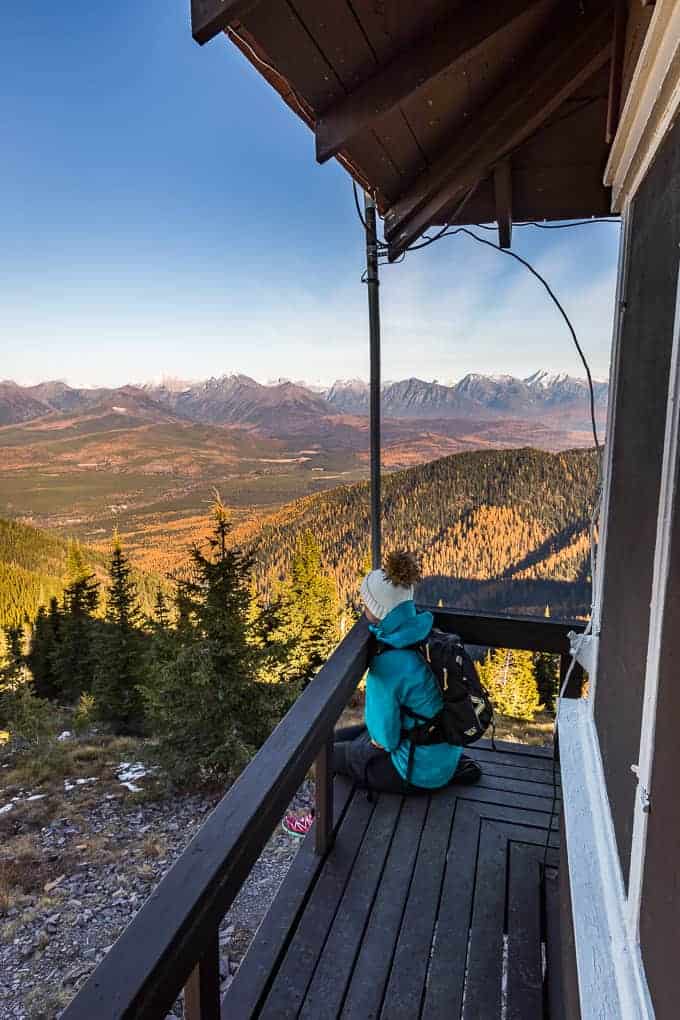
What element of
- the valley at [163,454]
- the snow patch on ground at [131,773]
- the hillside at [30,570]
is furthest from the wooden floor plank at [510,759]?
the hillside at [30,570]

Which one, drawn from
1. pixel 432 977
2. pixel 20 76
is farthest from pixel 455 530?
pixel 20 76

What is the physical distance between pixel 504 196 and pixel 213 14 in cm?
153

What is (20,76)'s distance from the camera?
5647 cm

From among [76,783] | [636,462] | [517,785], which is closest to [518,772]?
[517,785]

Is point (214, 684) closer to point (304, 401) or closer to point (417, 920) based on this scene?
point (417, 920)

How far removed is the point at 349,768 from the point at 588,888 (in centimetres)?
132

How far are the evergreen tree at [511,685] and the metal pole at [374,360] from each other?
51.7 feet

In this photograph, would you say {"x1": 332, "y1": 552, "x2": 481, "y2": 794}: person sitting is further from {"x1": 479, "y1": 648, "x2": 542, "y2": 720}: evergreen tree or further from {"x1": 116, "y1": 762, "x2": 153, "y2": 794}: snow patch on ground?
{"x1": 479, "y1": 648, "x2": 542, "y2": 720}: evergreen tree

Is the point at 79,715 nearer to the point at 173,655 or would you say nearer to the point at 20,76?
the point at 173,655

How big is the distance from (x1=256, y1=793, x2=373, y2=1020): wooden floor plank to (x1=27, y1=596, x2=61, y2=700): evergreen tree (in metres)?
25.7

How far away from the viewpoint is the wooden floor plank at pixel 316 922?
1.40 m

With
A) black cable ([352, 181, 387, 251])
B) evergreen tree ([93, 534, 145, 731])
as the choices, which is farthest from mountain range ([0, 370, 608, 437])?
evergreen tree ([93, 534, 145, 731])

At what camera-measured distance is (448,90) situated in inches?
55.7

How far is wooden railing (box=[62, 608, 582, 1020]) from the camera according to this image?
723 mm
